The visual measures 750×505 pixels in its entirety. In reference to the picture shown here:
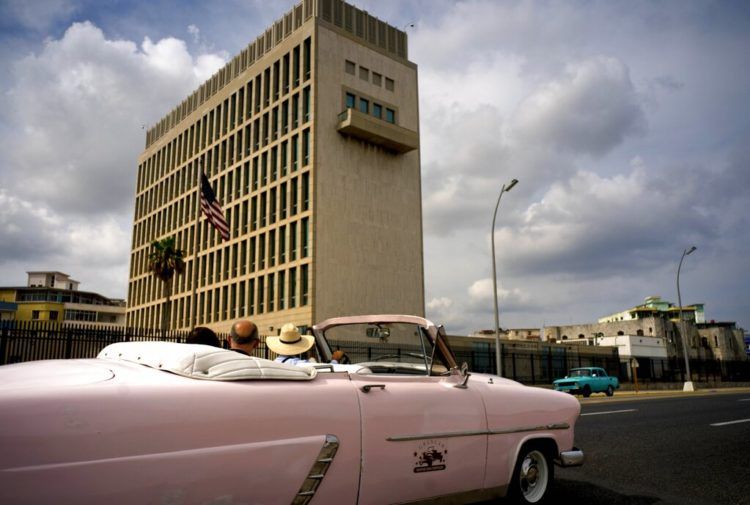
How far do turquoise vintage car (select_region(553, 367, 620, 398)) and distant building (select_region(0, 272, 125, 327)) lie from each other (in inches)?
2980

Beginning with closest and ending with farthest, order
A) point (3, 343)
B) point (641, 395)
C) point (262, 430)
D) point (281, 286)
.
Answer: point (262, 430)
point (3, 343)
point (641, 395)
point (281, 286)

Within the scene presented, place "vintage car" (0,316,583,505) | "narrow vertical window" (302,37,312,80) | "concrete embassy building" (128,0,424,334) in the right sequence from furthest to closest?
1. "narrow vertical window" (302,37,312,80)
2. "concrete embassy building" (128,0,424,334)
3. "vintage car" (0,316,583,505)

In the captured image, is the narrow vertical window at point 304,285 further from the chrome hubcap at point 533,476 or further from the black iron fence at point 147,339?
the chrome hubcap at point 533,476

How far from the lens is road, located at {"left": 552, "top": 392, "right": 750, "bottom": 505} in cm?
514

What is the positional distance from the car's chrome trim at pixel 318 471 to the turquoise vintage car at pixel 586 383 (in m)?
26.0

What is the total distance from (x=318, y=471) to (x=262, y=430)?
1.27 ft

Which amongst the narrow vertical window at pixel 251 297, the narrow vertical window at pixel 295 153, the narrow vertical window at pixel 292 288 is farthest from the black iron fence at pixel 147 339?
the narrow vertical window at pixel 295 153

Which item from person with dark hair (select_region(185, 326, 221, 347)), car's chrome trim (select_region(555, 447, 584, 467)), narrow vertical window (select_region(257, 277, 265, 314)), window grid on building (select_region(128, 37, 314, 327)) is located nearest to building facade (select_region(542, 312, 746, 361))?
narrow vertical window (select_region(257, 277, 265, 314))

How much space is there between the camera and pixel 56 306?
292 ft

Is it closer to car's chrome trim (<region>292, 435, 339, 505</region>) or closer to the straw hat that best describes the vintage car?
car's chrome trim (<region>292, 435, 339, 505</region>)

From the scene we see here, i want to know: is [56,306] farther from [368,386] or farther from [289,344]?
[368,386]

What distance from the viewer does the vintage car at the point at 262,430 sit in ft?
7.73

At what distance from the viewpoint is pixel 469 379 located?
14.3 ft

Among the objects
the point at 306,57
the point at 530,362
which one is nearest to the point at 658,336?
the point at 530,362
